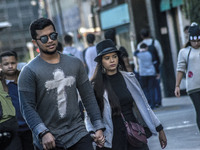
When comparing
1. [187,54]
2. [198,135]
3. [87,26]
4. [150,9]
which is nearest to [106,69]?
[187,54]

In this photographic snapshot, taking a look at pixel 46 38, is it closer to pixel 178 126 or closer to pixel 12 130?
pixel 12 130

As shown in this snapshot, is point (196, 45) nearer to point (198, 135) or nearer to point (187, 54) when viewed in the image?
A: point (187, 54)

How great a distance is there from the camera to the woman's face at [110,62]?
5.39 m

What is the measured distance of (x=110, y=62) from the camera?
539cm

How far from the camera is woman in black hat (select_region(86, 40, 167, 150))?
17.3 feet

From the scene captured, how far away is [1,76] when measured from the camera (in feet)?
19.9

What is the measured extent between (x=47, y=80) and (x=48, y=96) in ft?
0.44

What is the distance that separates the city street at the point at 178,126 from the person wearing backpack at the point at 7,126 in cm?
328

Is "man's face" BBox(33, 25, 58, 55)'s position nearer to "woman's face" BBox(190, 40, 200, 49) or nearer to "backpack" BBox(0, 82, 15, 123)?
"backpack" BBox(0, 82, 15, 123)

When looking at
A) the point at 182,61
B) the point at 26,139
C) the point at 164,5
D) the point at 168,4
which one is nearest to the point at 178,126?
the point at 182,61

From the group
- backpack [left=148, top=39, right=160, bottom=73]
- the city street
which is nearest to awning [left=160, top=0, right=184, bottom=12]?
backpack [left=148, top=39, right=160, bottom=73]

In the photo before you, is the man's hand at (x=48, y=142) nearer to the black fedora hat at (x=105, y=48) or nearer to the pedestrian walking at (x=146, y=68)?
the black fedora hat at (x=105, y=48)

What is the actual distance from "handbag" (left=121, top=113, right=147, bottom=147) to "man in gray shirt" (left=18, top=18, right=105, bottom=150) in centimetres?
56

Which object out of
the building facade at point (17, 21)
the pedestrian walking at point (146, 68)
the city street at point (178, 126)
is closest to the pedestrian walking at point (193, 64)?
the city street at point (178, 126)
